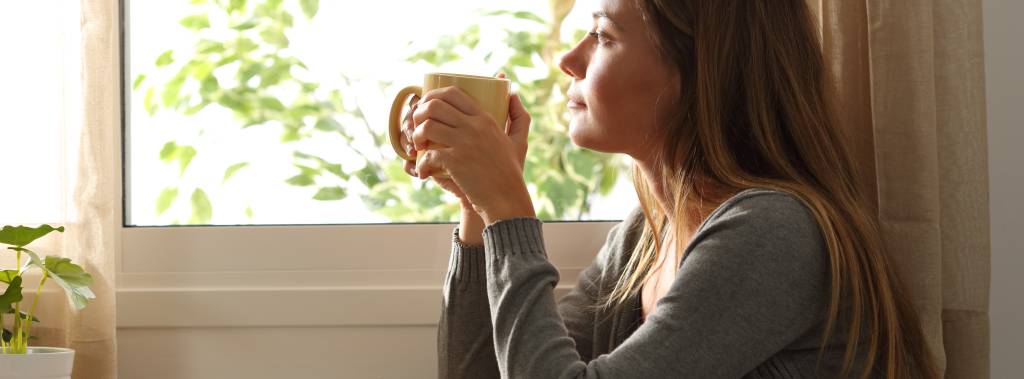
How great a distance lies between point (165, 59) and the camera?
1468 millimetres

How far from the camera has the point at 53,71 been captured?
127cm

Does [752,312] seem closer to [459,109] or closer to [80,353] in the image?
[459,109]

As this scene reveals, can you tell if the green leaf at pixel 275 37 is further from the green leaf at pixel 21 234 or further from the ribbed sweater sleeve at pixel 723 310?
the ribbed sweater sleeve at pixel 723 310

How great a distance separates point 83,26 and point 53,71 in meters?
0.08

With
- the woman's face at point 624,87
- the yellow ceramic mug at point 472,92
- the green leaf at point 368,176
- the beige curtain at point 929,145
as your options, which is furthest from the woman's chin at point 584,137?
the green leaf at point 368,176

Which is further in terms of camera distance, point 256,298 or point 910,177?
point 256,298

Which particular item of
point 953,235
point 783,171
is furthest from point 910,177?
point 783,171

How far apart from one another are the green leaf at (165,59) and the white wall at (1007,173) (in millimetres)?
1185

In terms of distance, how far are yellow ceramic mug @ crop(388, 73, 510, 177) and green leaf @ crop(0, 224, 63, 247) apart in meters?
0.47

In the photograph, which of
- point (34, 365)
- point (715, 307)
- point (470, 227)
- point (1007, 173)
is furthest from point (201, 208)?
point (1007, 173)

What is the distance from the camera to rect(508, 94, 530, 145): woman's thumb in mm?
1139

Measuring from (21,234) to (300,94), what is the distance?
1.51 feet

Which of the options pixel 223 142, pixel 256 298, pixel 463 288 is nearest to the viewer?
pixel 463 288

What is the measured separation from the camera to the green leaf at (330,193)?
4.88 ft
